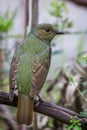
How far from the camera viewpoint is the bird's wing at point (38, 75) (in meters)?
3.94

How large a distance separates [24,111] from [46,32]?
3.63 feet

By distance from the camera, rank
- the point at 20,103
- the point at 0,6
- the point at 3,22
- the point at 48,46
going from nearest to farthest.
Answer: the point at 20,103, the point at 48,46, the point at 3,22, the point at 0,6

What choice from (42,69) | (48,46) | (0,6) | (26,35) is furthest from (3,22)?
(0,6)

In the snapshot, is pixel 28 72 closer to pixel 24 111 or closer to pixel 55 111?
pixel 24 111

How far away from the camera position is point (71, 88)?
5043mm

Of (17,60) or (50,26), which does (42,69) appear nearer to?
(17,60)

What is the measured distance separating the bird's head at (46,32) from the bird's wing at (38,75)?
20.2 inches

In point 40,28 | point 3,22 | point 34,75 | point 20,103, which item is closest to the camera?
point 20,103

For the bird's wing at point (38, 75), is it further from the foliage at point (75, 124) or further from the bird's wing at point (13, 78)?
the foliage at point (75, 124)

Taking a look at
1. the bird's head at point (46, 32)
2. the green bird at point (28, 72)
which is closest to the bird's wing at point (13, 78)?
the green bird at point (28, 72)

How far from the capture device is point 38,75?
13.4ft

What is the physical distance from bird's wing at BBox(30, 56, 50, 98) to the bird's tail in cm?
7

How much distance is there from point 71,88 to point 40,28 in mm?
643

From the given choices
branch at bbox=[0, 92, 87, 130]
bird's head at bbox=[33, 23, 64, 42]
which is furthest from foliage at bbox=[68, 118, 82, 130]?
bird's head at bbox=[33, 23, 64, 42]
